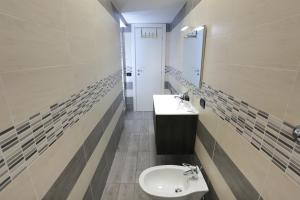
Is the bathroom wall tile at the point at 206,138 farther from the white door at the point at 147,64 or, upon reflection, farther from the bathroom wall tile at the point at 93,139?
the white door at the point at 147,64

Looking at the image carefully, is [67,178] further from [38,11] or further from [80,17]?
[80,17]

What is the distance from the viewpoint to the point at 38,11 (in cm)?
81

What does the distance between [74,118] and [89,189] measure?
679 mm

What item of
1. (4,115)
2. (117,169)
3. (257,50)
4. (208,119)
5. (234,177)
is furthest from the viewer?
(117,169)

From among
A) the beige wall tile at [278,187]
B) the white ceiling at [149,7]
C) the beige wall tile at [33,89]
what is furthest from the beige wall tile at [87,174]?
the white ceiling at [149,7]

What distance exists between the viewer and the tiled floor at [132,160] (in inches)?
76.2

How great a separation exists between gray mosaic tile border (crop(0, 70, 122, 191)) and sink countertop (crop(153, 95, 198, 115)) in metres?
1.02

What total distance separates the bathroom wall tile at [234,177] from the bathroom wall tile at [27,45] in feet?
3.97

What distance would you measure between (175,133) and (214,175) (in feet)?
2.19

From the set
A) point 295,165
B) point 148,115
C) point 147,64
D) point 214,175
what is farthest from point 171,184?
point 147,64

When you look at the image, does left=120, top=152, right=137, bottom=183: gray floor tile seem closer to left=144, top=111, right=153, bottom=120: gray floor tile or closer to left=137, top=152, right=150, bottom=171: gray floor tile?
left=137, top=152, right=150, bottom=171: gray floor tile

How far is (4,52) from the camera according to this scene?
0.61 m

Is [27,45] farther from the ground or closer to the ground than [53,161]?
farther from the ground

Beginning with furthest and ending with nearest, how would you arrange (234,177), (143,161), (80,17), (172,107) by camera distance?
(143,161)
(172,107)
(80,17)
(234,177)
